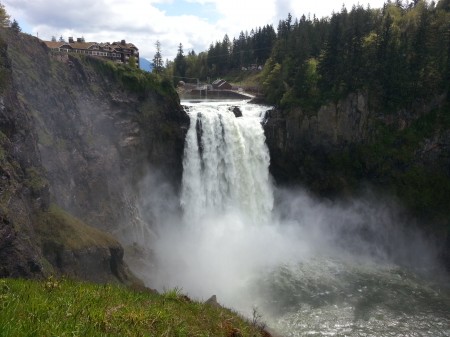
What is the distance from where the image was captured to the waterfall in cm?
3762

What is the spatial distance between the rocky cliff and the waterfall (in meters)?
3.44

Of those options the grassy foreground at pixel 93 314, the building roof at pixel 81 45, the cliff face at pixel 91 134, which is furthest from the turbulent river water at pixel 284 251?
the building roof at pixel 81 45

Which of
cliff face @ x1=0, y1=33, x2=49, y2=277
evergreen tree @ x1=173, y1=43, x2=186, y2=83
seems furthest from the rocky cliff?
evergreen tree @ x1=173, y1=43, x2=186, y2=83

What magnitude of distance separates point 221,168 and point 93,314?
1252 inches

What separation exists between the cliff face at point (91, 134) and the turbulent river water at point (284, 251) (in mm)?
3668

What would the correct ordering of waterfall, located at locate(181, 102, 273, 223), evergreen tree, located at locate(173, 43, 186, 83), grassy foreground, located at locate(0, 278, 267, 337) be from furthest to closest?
evergreen tree, located at locate(173, 43, 186, 83) < waterfall, located at locate(181, 102, 273, 223) < grassy foreground, located at locate(0, 278, 267, 337)

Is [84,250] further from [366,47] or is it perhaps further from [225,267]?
[366,47]

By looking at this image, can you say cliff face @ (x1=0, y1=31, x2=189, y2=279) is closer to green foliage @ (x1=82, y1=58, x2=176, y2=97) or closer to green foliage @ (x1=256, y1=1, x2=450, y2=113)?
green foliage @ (x1=82, y1=58, x2=176, y2=97)

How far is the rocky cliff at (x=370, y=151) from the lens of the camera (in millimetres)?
38156

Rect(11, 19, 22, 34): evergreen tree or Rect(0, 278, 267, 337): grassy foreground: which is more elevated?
Rect(11, 19, 22, 34): evergreen tree

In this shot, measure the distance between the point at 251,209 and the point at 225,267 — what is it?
9.11 metres

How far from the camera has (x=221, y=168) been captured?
38312 mm

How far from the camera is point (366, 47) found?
42.8 m

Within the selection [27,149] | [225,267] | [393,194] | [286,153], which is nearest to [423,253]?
[393,194]
